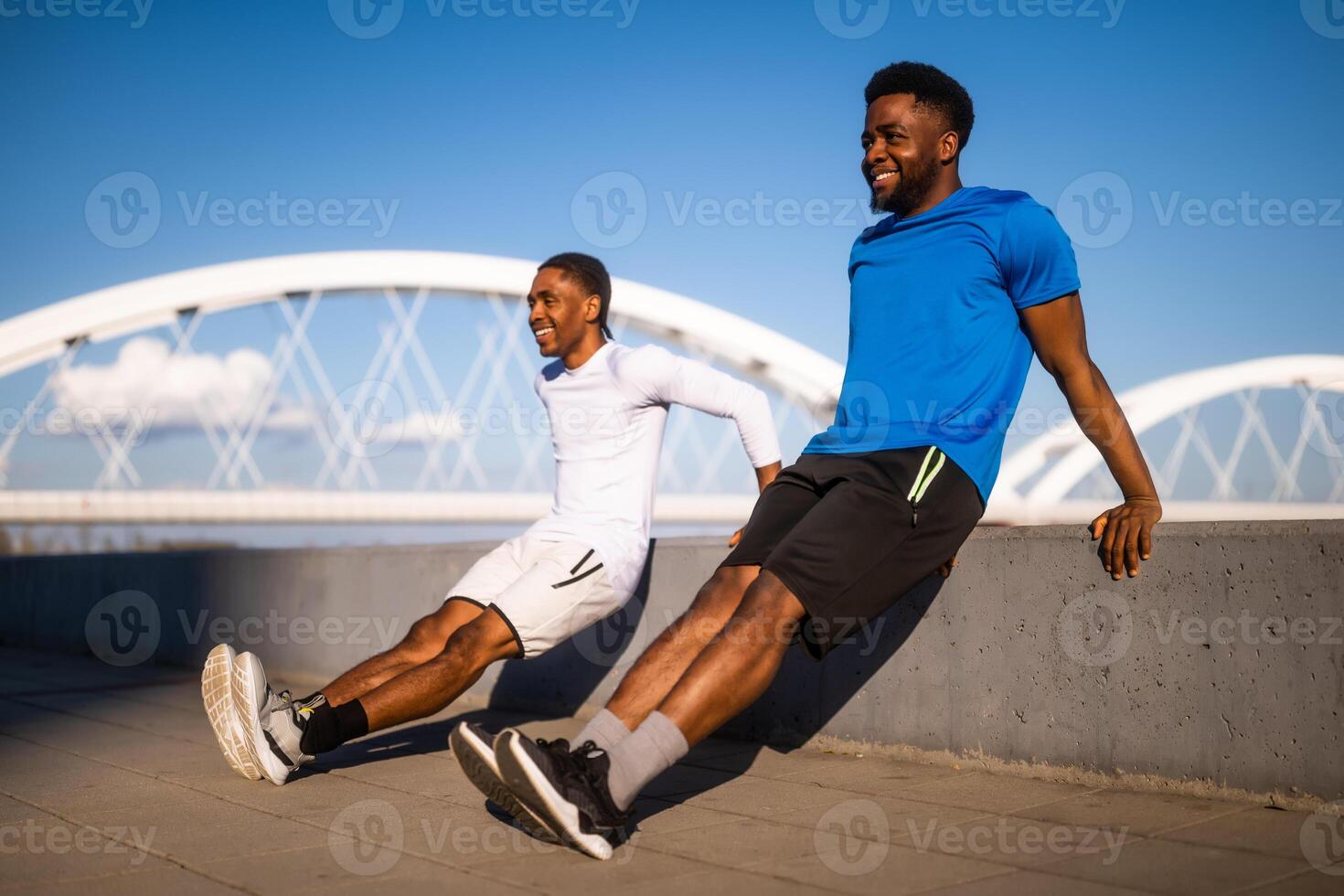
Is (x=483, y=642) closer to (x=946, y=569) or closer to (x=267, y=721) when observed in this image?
(x=267, y=721)

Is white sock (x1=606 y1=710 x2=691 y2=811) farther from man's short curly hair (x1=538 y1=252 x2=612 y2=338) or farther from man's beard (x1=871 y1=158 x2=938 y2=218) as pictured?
→ man's short curly hair (x1=538 y1=252 x2=612 y2=338)

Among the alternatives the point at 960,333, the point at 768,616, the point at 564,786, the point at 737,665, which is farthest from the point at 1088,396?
the point at 564,786

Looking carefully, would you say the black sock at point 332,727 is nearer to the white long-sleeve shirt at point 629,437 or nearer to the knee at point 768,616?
the white long-sleeve shirt at point 629,437

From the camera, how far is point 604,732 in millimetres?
2963

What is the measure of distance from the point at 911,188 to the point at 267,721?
2.64 m

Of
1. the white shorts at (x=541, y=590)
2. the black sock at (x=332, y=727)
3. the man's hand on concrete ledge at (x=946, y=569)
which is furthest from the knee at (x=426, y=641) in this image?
the man's hand on concrete ledge at (x=946, y=569)

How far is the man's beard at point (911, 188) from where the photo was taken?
139 inches

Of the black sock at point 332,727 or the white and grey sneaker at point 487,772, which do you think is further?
the black sock at point 332,727

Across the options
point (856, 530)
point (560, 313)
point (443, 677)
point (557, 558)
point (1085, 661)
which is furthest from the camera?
point (560, 313)

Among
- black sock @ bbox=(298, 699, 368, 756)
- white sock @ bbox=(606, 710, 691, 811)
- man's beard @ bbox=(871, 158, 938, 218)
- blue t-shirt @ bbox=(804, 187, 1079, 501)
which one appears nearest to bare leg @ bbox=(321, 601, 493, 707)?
black sock @ bbox=(298, 699, 368, 756)

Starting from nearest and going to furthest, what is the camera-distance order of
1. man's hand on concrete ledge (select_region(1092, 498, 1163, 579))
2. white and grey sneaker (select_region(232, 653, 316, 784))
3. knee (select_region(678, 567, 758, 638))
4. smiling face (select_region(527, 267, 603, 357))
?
knee (select_region(678, 567, 758, 638))
man's hand on concrete ledge (select_region(1092, 498, 1163, 579))
white and grey sneaker (select_region(232, 653, 316, 784))
smiling face (select_region(527, 267, 603, 357))

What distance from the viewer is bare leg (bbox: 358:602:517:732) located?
3.86m

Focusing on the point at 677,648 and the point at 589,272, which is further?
the point at 589,272

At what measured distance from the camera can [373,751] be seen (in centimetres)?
464
